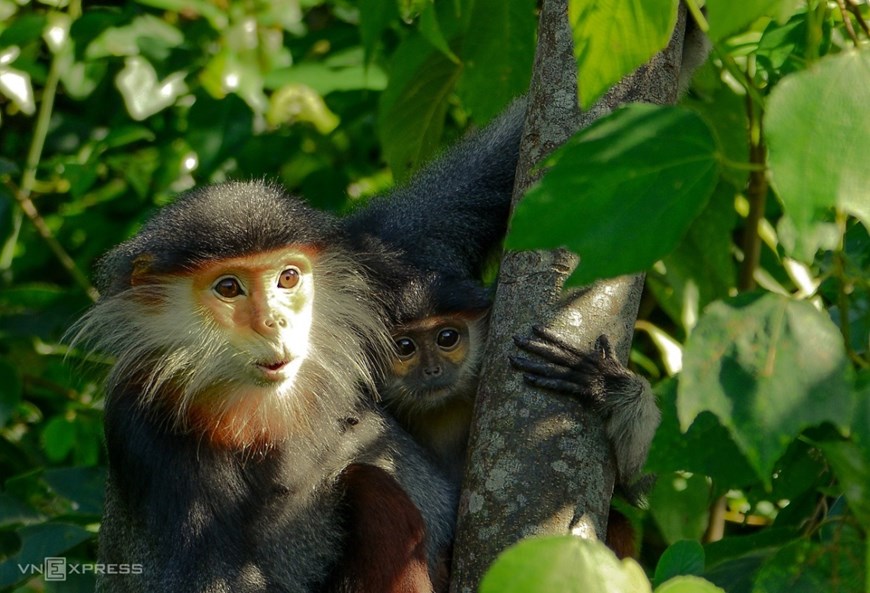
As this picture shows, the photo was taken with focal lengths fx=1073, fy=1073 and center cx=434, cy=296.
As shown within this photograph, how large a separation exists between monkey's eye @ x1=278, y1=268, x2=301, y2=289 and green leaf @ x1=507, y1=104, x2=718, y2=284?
7.35ft

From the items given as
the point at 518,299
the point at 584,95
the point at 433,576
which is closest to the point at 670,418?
the point at 584,95

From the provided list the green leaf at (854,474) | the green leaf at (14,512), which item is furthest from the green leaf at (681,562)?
the green leaf at (14,512)

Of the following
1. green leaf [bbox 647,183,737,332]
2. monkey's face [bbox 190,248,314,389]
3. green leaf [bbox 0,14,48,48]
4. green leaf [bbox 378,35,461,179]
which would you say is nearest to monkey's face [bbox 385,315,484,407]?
monkey's face [bbox 190,248,314,389]

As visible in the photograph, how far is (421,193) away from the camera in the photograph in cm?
451

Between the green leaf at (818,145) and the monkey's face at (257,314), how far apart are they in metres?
2.25

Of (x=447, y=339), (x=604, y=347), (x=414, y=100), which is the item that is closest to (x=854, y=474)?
(x=604, y=347)

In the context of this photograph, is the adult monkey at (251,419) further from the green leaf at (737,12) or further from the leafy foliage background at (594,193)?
the green leaf at (737,12)

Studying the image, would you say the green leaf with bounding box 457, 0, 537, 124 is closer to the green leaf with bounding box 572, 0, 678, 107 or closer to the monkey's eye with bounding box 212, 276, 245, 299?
the monkey's eye with bounding box 212, 276, 245, 299

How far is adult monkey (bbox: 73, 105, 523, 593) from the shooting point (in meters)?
3.49

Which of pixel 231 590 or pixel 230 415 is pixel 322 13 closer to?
pixel 230 415

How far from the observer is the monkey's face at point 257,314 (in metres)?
3.52

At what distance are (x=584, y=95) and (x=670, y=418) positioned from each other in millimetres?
617

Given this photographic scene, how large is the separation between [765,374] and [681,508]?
280 centimetres

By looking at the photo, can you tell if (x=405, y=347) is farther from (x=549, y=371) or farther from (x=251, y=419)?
(x=549, y=371)
